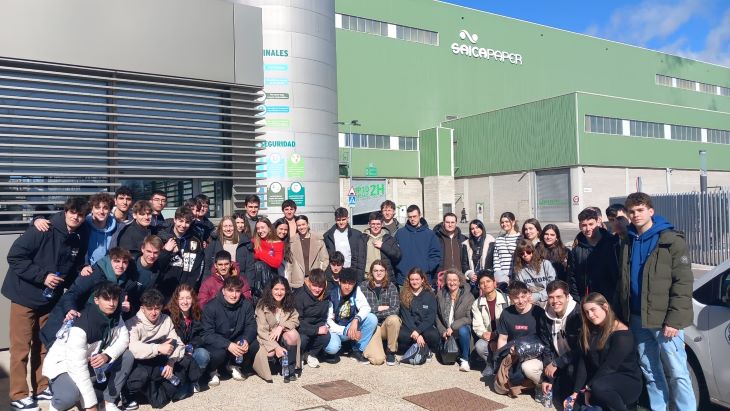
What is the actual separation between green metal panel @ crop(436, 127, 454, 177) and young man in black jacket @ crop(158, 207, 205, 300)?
41237mm

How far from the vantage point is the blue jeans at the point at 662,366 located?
4727 mm

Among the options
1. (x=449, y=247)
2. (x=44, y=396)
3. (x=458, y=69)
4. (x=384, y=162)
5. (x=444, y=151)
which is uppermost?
(x=458, y=69)

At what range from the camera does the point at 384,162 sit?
46344 millimetres

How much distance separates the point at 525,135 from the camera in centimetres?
4409

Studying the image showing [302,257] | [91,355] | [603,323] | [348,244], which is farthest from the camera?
[348,244]

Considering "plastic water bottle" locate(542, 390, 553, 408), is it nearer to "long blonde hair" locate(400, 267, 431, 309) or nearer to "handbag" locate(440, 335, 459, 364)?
"handbag" locate(440, 335, 459, 364)

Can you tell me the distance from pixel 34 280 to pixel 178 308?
4.53 feet

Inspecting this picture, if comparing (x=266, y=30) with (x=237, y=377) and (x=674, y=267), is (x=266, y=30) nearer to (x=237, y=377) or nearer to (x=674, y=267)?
(x=237, y=377)

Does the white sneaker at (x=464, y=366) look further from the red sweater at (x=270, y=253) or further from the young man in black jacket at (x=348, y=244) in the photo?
the red sweater at (x=270, y=253)

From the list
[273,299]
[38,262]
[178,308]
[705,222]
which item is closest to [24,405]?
[38,262]

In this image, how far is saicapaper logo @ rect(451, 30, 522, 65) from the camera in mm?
49781

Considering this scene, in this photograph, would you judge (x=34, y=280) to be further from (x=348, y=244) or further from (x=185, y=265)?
(x=348, y=244)

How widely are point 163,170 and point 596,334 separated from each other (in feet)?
21.3

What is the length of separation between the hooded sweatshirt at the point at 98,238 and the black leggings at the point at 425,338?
347 centimetres
